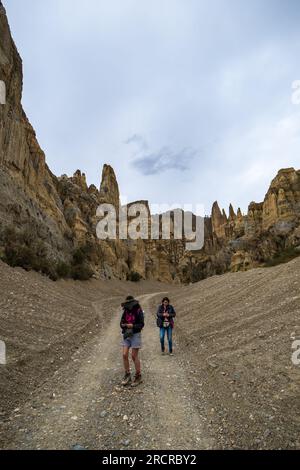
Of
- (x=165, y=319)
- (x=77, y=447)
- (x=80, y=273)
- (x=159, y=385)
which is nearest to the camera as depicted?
(x=77, y=447)

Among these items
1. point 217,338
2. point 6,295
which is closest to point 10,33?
point 6,295

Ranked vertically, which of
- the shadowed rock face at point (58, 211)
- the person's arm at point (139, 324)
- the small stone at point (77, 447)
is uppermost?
the shadowed rock face at point (58, 211)

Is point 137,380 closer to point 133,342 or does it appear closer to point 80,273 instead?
point 133,342

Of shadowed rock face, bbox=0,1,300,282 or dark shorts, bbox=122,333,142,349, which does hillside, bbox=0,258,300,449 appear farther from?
shadowed rock face, bbox=0,1,300,282

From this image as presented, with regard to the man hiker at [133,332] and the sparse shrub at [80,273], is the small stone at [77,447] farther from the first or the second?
the sparse shrub at [80,273]

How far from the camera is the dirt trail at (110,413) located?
16.4ft

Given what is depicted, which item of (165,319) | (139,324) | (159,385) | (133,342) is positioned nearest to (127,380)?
(159,385)

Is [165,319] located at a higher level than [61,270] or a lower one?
lower

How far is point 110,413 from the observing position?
6.07 m

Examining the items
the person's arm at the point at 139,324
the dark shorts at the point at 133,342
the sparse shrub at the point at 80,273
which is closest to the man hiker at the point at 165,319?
the person's arm at the point at 139,324

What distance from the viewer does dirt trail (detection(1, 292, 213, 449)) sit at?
16.4 feet

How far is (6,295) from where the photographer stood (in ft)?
48.3

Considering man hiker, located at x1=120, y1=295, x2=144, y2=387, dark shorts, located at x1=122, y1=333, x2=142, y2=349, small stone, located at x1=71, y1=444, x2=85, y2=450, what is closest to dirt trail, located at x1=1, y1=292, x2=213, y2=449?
small stone, located at x1=71, y1=444, x2=85, y2=450
